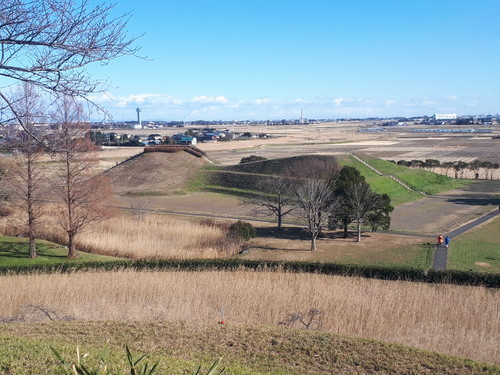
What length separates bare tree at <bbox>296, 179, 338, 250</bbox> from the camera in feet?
95.0

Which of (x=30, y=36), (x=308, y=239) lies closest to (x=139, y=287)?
(x=30, y=36)

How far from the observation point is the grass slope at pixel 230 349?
824 centimetres

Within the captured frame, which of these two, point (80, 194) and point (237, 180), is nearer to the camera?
point (80, 194)

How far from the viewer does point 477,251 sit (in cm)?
2722

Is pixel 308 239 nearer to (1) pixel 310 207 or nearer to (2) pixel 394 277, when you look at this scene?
(1) pixel 310 207

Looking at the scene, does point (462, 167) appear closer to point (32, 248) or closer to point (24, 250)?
point (24, 250)

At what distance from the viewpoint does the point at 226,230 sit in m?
31.1

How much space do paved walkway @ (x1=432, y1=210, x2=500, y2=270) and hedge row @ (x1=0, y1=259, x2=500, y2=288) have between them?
3.49 meters

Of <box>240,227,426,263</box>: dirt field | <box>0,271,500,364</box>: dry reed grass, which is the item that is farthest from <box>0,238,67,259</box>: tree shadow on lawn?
<box>240,227,426,263</box>: dirt field

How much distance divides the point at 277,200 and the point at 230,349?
2802cm

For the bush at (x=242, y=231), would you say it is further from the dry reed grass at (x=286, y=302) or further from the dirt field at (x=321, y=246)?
the dry reed grass at (x=286, y=302)

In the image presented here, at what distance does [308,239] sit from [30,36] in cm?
2613

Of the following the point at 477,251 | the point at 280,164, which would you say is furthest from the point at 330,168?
the point at 477,251

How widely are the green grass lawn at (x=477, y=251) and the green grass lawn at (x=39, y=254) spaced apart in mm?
17861
